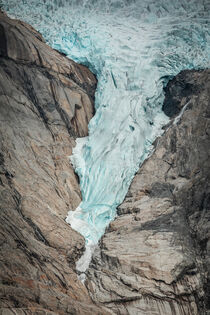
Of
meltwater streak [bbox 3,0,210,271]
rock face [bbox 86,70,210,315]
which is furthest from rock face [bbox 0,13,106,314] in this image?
rock face [bbox 86,70,210,315]

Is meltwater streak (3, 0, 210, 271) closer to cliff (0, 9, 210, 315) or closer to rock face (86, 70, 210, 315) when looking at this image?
cliff (0, 9, 210, 315)

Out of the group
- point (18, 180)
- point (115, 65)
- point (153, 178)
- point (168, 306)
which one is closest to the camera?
point (168, 306)

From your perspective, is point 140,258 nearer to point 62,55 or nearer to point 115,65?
point 115,65

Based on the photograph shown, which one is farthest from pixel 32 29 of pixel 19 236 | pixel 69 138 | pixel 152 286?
pixel 152 286

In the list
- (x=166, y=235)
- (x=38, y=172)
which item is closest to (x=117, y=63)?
(x=38, y=172)

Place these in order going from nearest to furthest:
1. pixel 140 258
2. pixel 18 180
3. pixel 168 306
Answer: pixel 168 306 → pixel 140 258 → pixel 18 180

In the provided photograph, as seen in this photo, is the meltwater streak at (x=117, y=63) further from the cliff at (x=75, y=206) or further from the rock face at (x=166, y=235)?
the rock face at (x=166, y=235)

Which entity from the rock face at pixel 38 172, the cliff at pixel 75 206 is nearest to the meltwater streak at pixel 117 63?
the cliff at pixel 75 206
